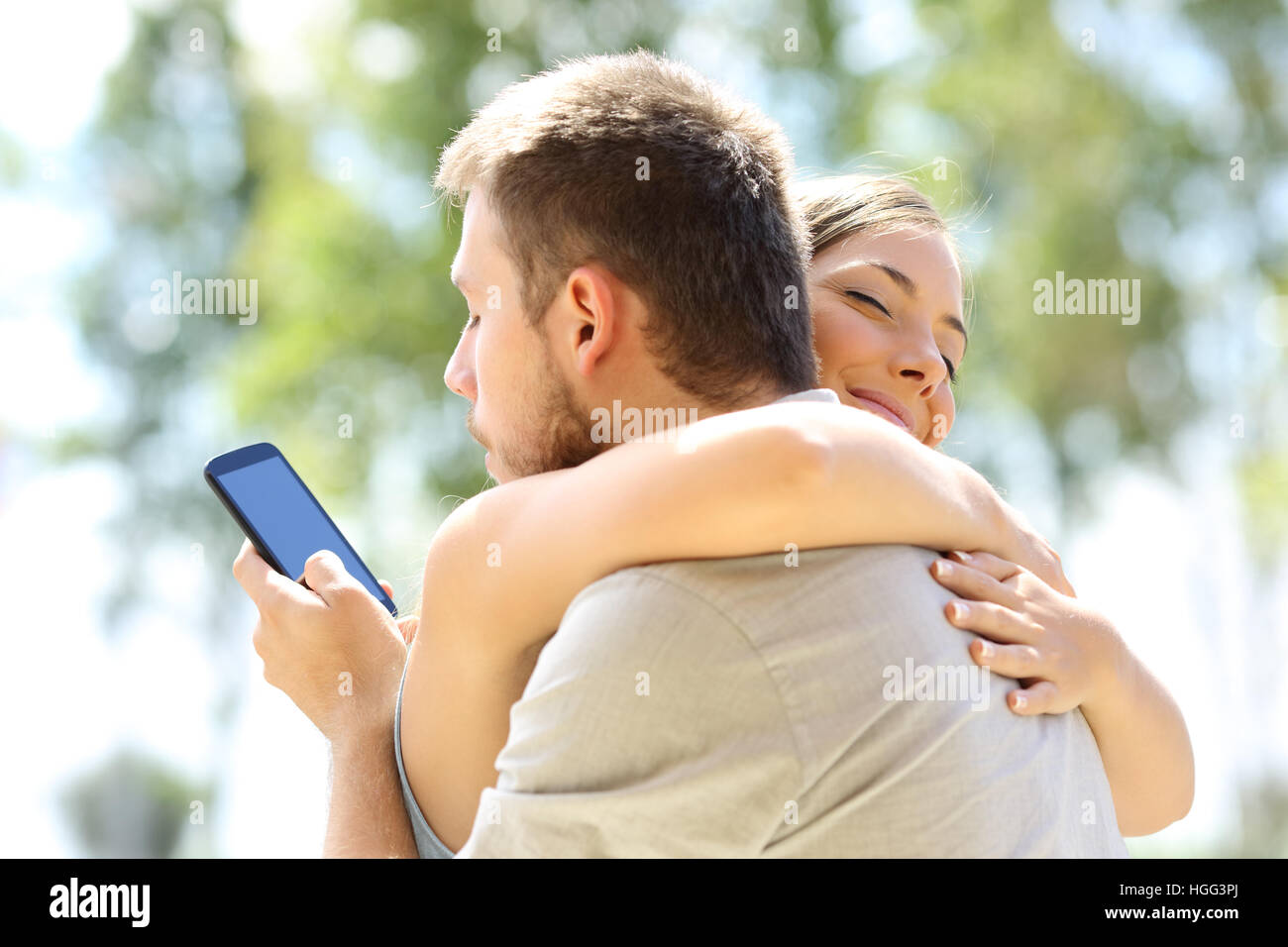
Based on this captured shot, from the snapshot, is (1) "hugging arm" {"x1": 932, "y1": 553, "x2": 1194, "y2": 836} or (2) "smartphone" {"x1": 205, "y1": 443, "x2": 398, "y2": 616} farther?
(2) "smartphone" {"x1": 205, "y1": 443, "x2": 398, "y2": 616}

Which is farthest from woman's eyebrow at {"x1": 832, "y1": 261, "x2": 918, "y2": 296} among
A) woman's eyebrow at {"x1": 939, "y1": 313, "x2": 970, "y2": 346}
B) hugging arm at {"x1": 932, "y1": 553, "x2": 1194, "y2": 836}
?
hugging arm at {"x1": 932, "y1": 553, "x2": 1194, "y2": 836}

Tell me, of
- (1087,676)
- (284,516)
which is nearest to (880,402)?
(1087,676)

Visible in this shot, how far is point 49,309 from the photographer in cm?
1298

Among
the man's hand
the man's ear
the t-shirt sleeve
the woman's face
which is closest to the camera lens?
the t-shirt sleeve

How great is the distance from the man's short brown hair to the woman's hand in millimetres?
371

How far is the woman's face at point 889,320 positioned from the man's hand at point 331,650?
3.11 feet

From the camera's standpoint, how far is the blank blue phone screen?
209cm

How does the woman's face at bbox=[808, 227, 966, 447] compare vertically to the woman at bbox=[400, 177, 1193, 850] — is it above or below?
above

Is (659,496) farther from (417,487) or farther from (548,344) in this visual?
(417,487)

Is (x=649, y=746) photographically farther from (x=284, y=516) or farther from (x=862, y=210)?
(x=862, y=210)

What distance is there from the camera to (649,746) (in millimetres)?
1418

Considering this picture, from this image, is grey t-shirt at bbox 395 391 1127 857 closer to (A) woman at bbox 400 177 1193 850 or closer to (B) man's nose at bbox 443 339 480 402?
(A) woman at bbox 400 177 1193 850

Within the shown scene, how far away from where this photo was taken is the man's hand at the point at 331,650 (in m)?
1.91
